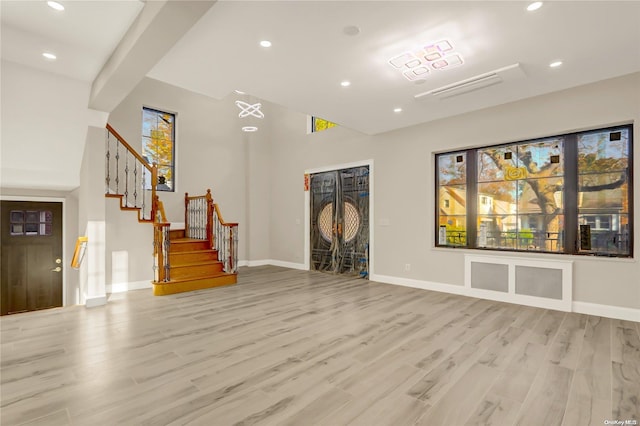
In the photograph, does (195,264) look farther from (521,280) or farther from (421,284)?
(521,280)

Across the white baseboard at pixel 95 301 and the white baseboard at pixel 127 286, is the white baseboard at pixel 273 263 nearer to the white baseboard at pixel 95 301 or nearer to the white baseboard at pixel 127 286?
the white baseboard at pixel 127 286

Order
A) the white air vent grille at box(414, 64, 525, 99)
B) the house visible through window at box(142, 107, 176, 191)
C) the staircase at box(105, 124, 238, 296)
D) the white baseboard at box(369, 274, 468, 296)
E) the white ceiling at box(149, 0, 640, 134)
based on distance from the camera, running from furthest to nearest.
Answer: the house visible through window at box(142, 107, 176, 191)
the staircase at box(105, 124, 238, 296)
the white baseboard at box(369, 274, 468, 296)
the white air vent grille at box(414, 64, 525, 99)
the white ceiling at box(149, 0, 640, 134)

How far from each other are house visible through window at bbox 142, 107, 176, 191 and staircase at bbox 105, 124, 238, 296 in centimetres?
40

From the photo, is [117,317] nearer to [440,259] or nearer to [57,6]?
[57,6]

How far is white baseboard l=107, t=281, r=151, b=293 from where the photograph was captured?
218 inches

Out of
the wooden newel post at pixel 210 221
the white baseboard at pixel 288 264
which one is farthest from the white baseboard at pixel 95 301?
the white baseboard at pixel 288 264

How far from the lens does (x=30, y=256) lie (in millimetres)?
6008

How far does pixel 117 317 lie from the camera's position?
160 inches

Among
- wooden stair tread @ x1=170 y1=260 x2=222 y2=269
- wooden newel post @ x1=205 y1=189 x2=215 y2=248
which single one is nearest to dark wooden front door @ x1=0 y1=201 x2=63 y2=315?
wooden stair tread @ x1=170 y1=260 x2=222 y2=269

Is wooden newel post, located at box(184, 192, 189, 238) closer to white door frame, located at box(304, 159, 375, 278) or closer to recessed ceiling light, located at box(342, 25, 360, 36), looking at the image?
white door frame, located at box(304, 159, 375, 278)

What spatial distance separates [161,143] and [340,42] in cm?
551

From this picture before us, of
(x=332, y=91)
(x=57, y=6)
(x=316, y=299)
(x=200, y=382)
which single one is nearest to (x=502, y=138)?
(x=332, y=91)

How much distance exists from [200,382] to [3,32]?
3895mm

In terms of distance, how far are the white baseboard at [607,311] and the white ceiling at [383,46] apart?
3037mm
